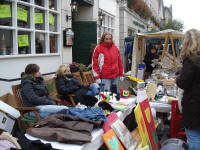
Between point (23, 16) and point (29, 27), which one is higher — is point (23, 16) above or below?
above

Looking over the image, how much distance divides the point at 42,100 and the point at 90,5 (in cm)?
633

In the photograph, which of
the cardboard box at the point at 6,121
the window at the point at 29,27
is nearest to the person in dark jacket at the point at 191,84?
the cardboard box at the point at 6,121

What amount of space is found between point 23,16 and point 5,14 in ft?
1.87

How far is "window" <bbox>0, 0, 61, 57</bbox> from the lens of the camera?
15.7 ft

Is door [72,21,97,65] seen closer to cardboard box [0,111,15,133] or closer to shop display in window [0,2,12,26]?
shop display in window [0,2,12,26]

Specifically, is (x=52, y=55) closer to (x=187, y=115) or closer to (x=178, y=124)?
(x=178, y=124)

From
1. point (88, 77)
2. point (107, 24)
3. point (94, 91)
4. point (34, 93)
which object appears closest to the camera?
point (34, 93)

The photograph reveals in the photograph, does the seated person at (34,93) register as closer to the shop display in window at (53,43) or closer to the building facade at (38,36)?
the building facade at (38,36)

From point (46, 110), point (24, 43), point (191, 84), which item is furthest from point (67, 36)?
point (191, 84)

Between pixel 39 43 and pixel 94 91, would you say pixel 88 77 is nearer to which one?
pixel 39 43

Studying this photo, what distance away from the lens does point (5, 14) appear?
15.5 ft

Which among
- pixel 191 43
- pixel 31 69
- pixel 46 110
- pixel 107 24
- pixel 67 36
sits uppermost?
pixel 107 24

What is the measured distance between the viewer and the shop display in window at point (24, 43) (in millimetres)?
5209

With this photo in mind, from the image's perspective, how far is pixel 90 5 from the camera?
9188 millimetres
